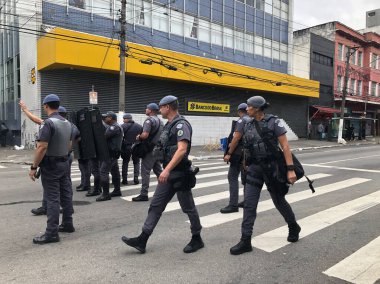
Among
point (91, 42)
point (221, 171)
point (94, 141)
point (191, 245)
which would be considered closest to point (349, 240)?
point (191, 245)

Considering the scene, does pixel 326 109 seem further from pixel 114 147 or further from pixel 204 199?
pixel 114 147

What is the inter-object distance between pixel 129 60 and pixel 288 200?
15.2 m

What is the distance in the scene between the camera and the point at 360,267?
402 cm

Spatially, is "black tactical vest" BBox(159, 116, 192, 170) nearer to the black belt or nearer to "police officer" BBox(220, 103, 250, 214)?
the black belt

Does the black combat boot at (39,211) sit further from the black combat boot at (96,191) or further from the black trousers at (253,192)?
the black trousers at (253,192)

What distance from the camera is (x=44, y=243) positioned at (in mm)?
4758

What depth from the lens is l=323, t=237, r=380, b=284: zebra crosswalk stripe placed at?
3744mm

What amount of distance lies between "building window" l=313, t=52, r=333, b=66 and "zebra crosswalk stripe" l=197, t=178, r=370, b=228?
30153 mm

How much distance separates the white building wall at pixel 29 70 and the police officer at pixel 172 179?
17.1 metres

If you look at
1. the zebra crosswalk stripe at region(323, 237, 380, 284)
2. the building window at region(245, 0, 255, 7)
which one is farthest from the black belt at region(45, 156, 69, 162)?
the building window at region(245, 0, 255, 7)

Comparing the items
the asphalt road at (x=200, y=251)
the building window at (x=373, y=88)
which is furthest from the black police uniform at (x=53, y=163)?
the building window at (x=373, y=88)

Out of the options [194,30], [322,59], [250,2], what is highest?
[250,2]

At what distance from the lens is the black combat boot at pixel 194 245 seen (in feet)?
14.5

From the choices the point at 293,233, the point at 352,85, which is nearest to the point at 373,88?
the point at 352,85
